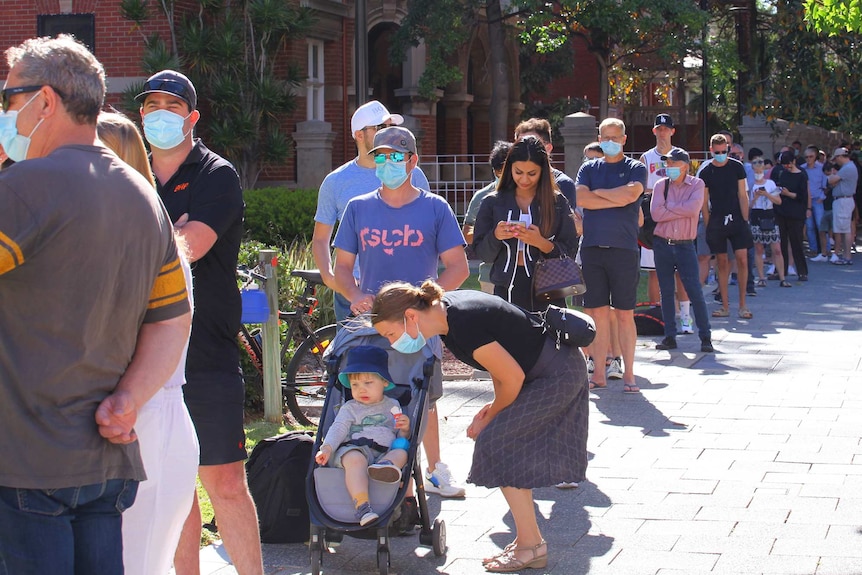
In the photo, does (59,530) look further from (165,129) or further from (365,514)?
(365,514)

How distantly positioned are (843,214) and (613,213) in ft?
40.2

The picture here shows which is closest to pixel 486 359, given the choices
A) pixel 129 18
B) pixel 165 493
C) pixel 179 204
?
pixel 179 204

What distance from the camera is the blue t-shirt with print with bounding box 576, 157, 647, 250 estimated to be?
921 centimetres

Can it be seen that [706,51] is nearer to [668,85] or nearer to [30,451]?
[668,85]

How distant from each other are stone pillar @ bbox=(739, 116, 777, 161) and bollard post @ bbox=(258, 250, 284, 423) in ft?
58.2

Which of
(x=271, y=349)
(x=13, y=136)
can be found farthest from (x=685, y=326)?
(x=13, y=136)

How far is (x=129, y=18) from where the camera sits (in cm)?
1880

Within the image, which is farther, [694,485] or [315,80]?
[315,80]

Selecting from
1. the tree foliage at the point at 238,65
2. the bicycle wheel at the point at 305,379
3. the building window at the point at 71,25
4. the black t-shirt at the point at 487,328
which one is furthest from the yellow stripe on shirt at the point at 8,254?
the building window at the point at 71,25

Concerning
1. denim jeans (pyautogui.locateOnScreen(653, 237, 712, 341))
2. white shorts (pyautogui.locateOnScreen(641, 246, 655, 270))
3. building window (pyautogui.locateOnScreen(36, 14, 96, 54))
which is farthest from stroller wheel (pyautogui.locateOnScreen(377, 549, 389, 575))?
building window (pyautogui.locateOnScreen(36, 14, 96, 54))

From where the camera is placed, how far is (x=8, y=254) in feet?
9.43

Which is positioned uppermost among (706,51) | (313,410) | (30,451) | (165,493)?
(706,51)

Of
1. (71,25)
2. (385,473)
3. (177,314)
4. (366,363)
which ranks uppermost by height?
(71,25)

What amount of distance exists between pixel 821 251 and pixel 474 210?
14.8 metres
